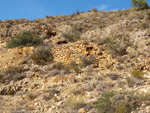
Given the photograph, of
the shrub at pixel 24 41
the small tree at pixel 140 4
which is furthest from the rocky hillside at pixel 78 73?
the small tree at pixel 140 4

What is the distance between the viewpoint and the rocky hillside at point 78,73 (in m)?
4.29

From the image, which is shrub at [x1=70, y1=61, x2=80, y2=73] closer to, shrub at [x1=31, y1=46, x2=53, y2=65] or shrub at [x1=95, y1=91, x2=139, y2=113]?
shrub at [x1=31, y1=46, x2=53, y2=65]

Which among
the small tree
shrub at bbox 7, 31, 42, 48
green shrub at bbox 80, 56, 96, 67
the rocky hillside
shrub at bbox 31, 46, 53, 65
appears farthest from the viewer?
the small tree

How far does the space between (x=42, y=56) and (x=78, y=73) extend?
3.22 meters

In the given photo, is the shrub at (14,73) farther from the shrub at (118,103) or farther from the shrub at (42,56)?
the shrub at (118,103)

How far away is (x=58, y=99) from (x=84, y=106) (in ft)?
3.69

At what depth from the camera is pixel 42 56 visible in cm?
927

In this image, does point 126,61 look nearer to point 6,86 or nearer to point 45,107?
point 45,107

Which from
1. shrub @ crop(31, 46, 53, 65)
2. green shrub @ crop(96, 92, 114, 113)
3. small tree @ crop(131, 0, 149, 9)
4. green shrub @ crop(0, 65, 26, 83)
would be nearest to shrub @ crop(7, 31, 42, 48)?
shrub @ crop(31, 46, 53, 65)

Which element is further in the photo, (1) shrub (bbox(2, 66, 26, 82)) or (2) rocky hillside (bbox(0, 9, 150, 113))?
(1) shrub (bbox(2, 66, 26, 82))

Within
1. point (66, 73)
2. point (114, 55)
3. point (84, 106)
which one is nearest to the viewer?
point (84, 106)

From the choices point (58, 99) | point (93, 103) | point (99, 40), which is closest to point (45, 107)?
point (58, 99)

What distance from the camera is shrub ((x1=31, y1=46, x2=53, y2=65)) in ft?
29.3

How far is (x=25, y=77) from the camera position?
7594mm
